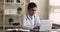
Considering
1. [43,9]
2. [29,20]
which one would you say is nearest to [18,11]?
[43,9]

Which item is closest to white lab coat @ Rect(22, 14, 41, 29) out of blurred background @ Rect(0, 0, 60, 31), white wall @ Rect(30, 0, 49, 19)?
blurred background @ Rect(0, 0, 60, 31)

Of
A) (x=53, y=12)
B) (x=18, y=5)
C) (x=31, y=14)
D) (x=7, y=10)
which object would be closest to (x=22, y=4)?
(x=18, y=5)

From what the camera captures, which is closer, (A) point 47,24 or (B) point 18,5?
(A) point 47,24

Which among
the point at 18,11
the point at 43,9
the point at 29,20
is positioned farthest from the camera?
the point at 43,9

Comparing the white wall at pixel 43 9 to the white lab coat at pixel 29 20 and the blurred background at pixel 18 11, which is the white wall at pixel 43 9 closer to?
the blurred background at pixel 18 11

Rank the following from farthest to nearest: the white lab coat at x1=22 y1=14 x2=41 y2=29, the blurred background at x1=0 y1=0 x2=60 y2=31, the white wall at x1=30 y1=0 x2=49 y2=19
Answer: the white wall at x1=30 y1=0 x2=49 y2=19
the blurred background at x1=0 y1=0 x2=60 y2=31
the white lab coat at x1=22 y1=14 x2=41 y2=29

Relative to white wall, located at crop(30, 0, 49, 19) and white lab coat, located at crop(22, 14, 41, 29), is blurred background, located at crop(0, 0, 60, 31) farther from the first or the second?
white lab coat, located at crop(22, 14, 41, 29)

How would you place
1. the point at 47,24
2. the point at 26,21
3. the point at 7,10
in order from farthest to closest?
the point at 7,10 → the point at 26,21 → the point at 47,24

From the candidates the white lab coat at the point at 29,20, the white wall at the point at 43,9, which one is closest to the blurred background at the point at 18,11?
the white wall at the point at 43,9

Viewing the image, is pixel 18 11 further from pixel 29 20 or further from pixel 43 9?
pixel 29 20

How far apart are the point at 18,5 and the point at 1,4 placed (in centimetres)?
52

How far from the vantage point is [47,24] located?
6.89 feet

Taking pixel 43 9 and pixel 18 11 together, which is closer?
pixel 18 11

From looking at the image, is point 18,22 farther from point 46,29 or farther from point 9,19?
point 46,29
